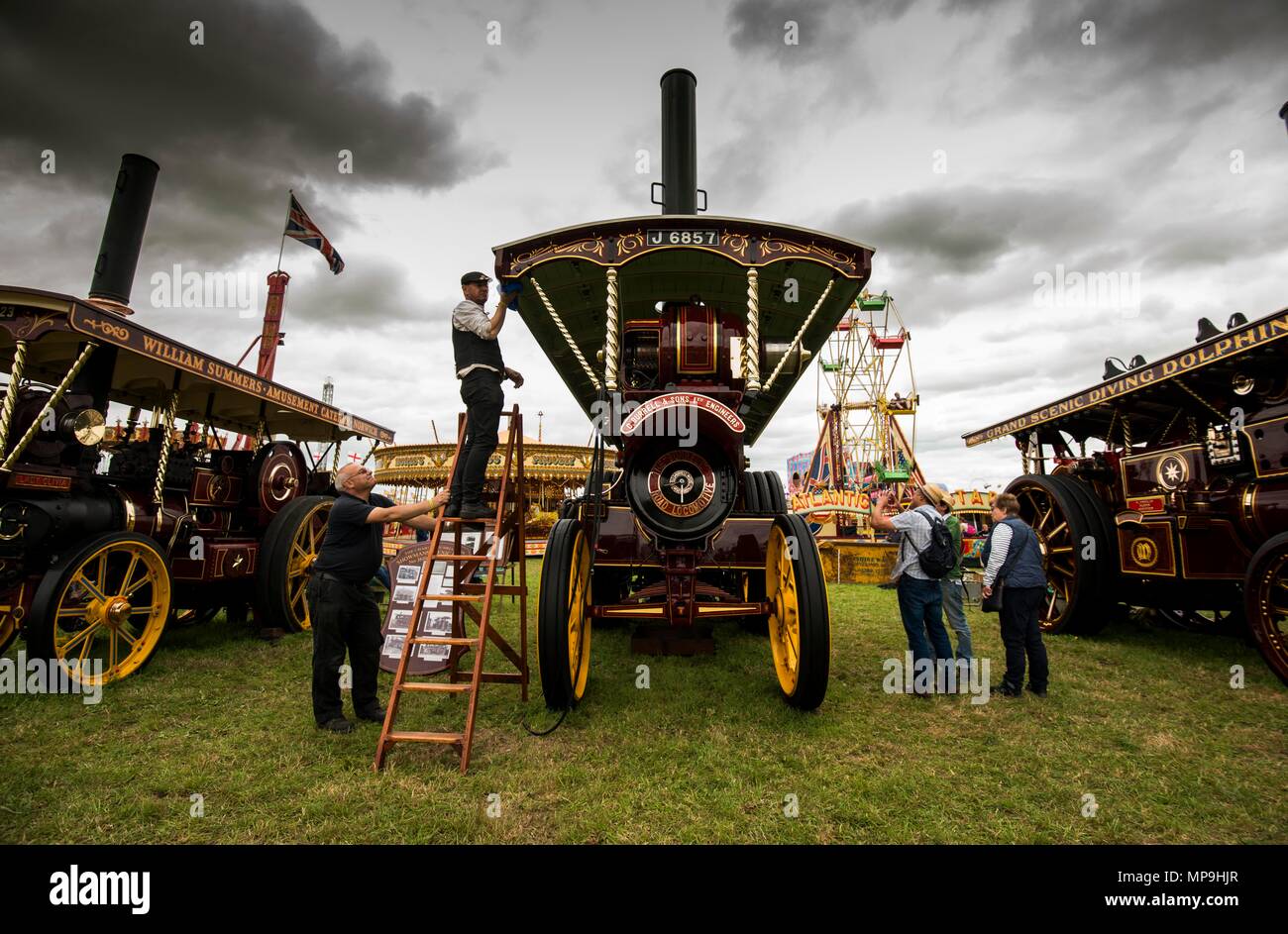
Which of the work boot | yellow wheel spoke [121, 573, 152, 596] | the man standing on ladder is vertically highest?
the man standing on ladder

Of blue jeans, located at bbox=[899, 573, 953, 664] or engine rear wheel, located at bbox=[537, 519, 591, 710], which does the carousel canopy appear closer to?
engine rear wheel, located at bbox=[537, 519, 591, 710]

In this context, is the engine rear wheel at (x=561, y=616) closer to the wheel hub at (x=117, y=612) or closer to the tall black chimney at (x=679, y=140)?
the wheel hub at (x=117, y=612)

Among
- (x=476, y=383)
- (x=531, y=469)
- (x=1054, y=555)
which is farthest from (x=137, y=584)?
(x=531, y=469)

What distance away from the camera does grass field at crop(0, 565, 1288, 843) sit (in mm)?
2576

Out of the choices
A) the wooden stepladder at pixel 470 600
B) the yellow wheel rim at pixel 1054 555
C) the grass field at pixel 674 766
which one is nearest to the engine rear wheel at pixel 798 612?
the grass field at pixel 674 766

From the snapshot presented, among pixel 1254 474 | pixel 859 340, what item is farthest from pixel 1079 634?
pixel 859 340

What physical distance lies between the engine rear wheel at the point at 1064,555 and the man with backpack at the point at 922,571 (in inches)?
107

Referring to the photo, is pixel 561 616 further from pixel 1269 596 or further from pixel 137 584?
pixel 1269 596

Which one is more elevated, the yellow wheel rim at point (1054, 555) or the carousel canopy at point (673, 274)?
the carousel canopy at point (673, 274)

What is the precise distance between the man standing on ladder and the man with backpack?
2.92 metres

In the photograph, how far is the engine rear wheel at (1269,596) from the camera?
14.1 feet

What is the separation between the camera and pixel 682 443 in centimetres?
408

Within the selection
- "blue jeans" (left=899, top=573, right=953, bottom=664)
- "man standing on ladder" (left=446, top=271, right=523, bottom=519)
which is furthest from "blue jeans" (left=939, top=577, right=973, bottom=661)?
"man standing on ladder" (left=446, top=271, right=523, bottom=519)
